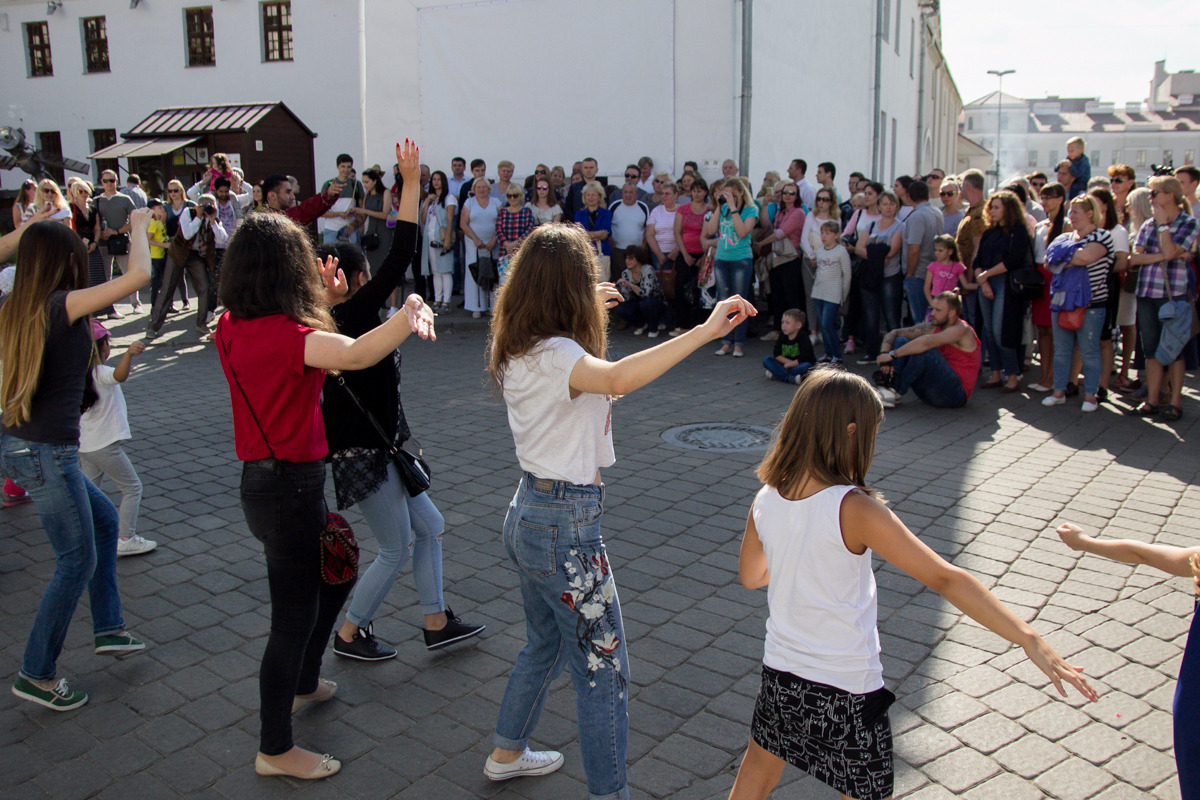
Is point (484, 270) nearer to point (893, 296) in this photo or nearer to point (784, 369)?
point (784, 369)

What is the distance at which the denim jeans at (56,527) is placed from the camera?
351 cm

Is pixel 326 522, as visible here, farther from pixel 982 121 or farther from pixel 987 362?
pixel 982 121

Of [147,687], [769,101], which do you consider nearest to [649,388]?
[147,687]

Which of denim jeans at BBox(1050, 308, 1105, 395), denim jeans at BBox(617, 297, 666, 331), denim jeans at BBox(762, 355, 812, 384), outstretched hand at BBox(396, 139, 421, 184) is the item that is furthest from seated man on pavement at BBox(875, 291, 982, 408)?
outstretched hand at BBox(396, 139, 421, 184)

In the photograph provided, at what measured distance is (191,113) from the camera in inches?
1064

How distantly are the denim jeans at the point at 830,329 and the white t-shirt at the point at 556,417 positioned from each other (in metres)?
7.81

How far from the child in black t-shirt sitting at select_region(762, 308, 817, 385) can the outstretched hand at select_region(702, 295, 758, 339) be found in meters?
6.95

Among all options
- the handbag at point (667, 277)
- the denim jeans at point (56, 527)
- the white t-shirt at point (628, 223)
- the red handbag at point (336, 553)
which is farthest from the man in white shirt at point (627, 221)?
Answer: the red handbag at point (336, 553)

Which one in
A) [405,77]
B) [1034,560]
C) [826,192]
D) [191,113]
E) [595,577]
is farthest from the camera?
[191,113]

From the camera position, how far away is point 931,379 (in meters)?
8.32

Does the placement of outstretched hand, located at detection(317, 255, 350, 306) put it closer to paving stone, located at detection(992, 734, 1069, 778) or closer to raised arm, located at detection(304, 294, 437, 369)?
raised arm, located at detection(304, 294, 437, 369)

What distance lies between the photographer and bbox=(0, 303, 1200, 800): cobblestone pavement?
314 centimetres

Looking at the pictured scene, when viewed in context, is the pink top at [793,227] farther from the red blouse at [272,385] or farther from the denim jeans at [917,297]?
the red blouse at [272,385]

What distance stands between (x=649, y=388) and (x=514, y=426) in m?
6.73
